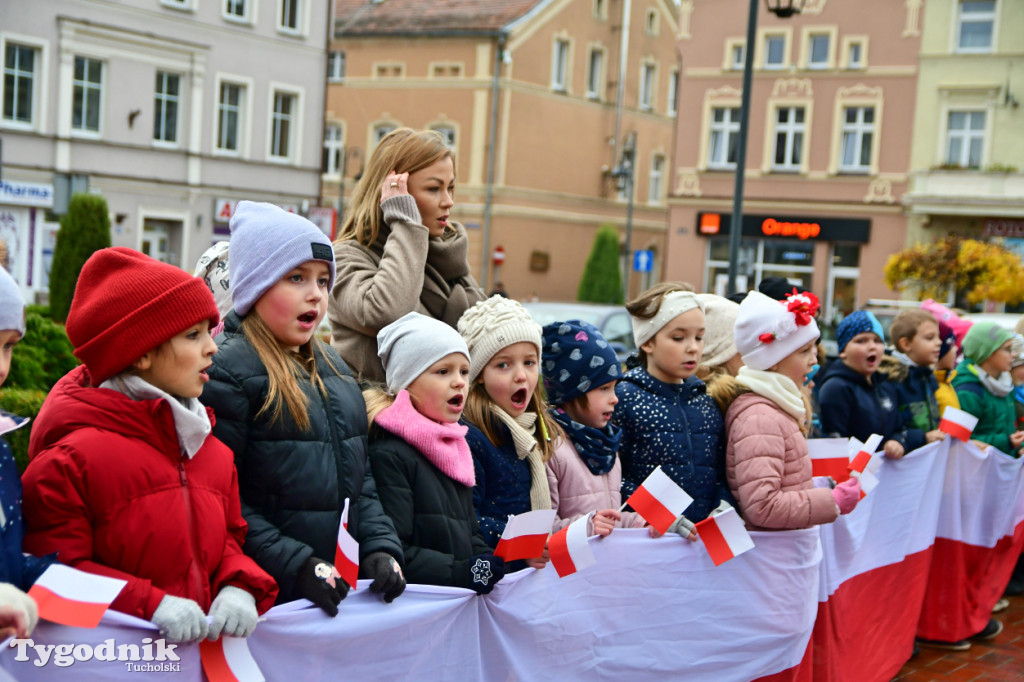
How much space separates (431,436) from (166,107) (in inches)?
1184

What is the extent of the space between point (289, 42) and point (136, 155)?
593cm

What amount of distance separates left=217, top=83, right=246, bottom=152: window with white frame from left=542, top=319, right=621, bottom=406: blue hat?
1175 inches

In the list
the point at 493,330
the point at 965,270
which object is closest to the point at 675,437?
the point at 493,330

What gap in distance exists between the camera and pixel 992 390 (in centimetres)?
686

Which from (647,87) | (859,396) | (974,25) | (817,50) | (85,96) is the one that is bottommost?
(859,396)

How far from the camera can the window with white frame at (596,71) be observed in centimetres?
4641

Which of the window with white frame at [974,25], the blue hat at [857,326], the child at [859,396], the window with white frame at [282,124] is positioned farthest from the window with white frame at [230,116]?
the child at [859,396]

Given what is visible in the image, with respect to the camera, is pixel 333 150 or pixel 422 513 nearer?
pixel 422 513

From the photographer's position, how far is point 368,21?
148ft

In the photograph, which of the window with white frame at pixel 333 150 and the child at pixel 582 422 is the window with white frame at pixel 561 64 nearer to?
the window with white frame at pixel 333 150

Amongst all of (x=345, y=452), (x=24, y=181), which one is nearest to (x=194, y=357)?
(x=345, y=452)

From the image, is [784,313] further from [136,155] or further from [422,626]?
[136,155]

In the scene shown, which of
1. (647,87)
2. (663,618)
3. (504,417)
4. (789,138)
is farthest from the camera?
(647,87)

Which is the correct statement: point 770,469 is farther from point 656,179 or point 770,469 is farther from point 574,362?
point 656,179
